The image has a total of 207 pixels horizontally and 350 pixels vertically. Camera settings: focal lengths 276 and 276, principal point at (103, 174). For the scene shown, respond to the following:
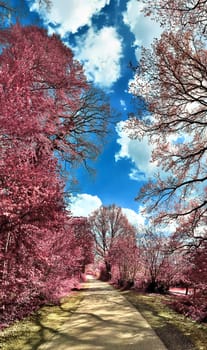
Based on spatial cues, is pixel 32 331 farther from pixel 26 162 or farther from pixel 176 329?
pixel 26 162

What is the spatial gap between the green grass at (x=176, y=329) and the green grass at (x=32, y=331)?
9.19ft

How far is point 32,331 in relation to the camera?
735 cm

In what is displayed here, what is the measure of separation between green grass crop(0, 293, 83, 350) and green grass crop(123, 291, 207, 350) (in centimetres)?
280

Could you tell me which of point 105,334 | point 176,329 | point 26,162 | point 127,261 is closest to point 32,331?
point 105,334

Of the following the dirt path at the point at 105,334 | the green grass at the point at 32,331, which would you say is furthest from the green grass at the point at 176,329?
the green grass at the point at 32,331

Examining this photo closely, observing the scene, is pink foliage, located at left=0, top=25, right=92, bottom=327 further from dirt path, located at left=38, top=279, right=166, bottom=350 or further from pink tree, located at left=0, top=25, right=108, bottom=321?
dirt path, located at left=38, top=279, right=166, bottom=350

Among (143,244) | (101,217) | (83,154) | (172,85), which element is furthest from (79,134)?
(101,217)

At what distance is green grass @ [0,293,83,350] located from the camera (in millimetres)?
6129

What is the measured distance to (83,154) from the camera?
463 inches

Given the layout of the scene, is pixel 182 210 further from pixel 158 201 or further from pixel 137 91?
pixel 137 91

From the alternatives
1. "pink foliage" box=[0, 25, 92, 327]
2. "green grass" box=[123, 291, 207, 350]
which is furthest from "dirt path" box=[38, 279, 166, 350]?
"pink foliage" box=[0, 25, 92, 327]

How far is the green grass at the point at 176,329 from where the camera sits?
607cm

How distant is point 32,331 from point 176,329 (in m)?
3.87

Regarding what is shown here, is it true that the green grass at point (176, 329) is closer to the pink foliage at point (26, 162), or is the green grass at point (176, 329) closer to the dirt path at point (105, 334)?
the dirt path at point (105, 334)
